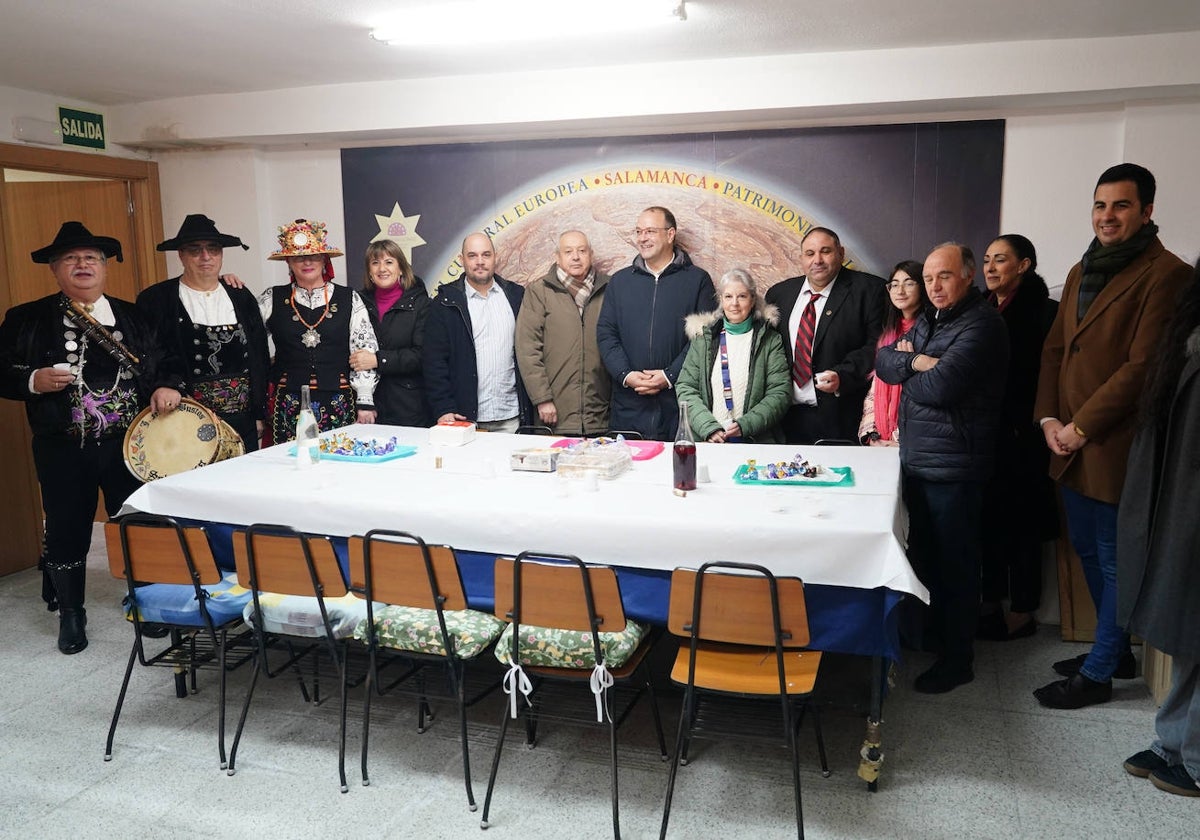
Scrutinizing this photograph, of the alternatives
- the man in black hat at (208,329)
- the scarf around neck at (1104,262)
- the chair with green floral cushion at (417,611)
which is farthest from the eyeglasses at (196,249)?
the scarf around neck at (1104,262)

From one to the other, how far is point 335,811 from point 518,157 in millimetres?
3898

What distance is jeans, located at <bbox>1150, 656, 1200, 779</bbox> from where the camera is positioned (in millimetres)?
2619

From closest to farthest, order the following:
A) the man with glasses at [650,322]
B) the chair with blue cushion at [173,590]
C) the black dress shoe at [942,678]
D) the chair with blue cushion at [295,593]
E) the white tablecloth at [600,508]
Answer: the white tablecloth at [600,508]
the chair with blue cushion at [295,593]
the chair with blue cushion at [173,590]
the black dress shoe at [942,678]
the man with glasses at [650,322]

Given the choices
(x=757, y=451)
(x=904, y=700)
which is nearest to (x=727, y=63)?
(x=757, y=451)

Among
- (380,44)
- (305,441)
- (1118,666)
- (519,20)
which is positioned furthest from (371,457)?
(1118,666)

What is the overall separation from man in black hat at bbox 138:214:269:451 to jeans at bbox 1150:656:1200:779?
12.8 feet

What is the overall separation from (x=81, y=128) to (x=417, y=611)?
14.1 feet

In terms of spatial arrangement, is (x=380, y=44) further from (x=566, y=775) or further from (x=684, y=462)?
(x=566, y=775)

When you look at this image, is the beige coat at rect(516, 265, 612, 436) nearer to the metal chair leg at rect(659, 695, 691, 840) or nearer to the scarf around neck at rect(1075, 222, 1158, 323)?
the scarf around neck at rect(1075, 222, 1158, 323)

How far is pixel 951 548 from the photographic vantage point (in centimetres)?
328

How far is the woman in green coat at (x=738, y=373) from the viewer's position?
4098mm

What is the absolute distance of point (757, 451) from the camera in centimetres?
360

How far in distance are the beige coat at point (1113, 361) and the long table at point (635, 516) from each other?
0.65 meters

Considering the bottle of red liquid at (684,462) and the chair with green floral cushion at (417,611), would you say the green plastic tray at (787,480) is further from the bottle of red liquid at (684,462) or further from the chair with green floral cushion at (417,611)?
the chair with green floral cushion at (417,611)
